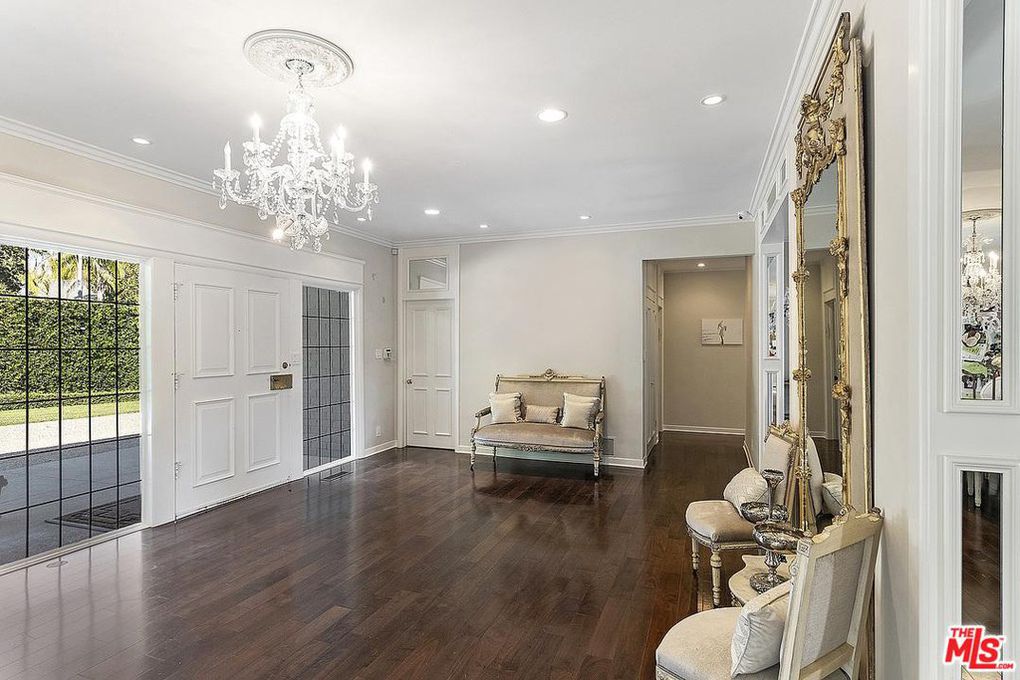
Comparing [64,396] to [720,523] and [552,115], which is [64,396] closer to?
[552,115]

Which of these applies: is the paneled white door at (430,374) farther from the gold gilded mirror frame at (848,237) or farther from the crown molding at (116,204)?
the gold gilded mirror frame at (848,237)

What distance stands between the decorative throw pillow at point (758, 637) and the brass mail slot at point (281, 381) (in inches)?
192

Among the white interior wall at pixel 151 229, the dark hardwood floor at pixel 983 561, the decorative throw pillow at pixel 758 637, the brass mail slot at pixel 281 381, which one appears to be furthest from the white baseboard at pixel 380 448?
the dark hardwood floor at pixel 983 561

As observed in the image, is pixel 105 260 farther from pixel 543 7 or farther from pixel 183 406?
pixel 543 7

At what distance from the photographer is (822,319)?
2211mm

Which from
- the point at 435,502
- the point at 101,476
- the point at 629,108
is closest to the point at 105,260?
the point at 101,476

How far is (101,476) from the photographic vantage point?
449 cm

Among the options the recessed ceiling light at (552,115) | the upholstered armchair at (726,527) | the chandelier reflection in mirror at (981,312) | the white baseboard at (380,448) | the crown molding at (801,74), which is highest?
the recessed ceiling light at (552,115)

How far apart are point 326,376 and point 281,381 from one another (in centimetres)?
79

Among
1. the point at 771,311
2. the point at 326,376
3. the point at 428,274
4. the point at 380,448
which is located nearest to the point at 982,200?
the point at 771,311

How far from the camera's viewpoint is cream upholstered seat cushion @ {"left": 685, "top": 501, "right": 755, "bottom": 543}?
2.98 meters

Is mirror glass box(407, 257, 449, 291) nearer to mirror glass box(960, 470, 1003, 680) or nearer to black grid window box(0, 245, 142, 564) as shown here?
black grid window box(0, 245, 142, 564)

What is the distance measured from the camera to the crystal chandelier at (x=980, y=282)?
1.17 m

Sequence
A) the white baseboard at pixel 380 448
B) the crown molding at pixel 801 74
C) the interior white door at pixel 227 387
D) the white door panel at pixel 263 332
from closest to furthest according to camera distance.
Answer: the crown molding at pixel 801 74
the interior white door at pixel 227 387
the white door panel at pixel 263 332
the white baseboard at pixel 380 448
